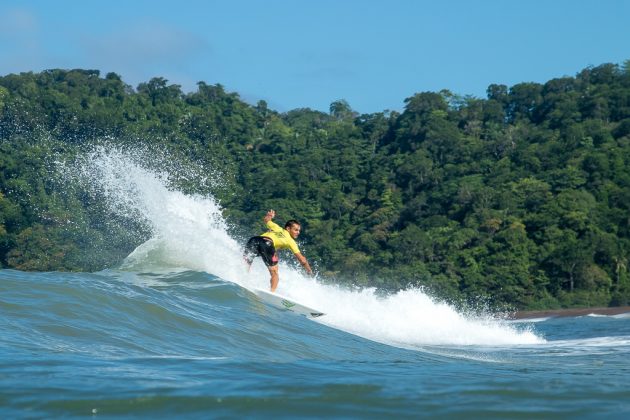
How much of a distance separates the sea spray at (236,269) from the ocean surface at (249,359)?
64 millimetres

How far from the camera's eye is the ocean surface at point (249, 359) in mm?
5754

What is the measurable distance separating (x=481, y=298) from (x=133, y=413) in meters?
34.6

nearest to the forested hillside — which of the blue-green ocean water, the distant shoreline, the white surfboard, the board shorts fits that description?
the distant shoreline

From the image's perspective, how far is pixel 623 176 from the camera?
44.9 meters

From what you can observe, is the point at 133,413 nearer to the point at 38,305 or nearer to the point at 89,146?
the point at 38,305

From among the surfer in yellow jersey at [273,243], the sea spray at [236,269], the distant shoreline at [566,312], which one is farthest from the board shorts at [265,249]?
the distant shoreline at [566,312]

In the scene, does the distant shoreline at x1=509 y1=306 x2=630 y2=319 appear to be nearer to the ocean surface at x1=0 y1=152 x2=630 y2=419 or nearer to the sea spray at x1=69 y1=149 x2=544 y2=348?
the sea spray at x1=69 y1=149 x2=544 y2=348

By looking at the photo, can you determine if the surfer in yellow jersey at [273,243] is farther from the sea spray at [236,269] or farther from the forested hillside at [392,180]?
the forested hillside at [392,180]

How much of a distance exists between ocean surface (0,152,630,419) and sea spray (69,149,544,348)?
0.21 ft

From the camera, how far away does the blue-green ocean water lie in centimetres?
572

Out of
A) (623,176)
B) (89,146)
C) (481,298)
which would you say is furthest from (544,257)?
(89,146)

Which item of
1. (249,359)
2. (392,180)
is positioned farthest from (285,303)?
(392,180)

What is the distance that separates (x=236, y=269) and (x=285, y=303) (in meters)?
2.23

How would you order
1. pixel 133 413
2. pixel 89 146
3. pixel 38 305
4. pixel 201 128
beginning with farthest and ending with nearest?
pixel 201 128, pixel 89 146, pixel 38 305, pixel 133 413
